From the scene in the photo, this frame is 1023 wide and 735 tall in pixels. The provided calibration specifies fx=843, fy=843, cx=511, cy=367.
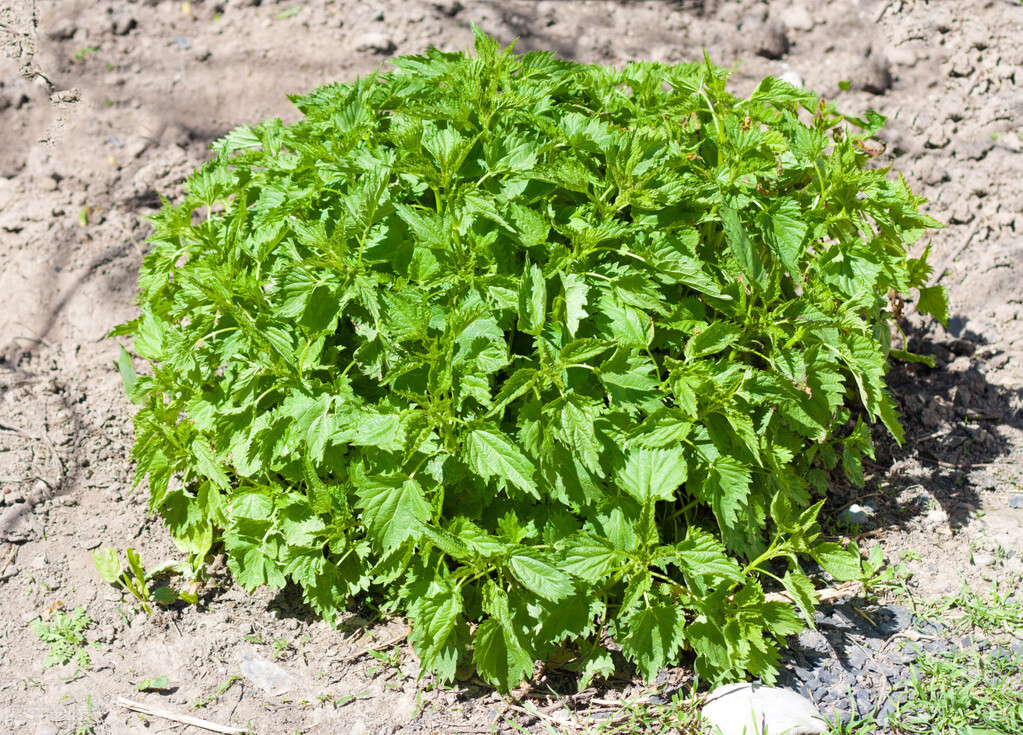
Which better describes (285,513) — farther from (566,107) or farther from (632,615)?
→ (566,107)

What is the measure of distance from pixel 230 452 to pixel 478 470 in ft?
3.25

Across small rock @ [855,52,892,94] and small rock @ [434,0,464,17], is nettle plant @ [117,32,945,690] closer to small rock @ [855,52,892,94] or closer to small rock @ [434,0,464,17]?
A: small rock @ [855,52,892,94]

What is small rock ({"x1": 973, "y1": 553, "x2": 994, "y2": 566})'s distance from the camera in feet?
9.23

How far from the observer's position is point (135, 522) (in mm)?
3152

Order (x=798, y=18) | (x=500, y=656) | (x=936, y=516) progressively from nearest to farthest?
(x=500, y=656) < (x=936, y=516) < (x=798, y=18)

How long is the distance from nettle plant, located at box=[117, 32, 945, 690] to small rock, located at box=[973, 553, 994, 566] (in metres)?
0.47

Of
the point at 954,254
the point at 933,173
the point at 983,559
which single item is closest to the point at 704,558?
the point at 983,559

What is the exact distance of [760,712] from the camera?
7.67ft

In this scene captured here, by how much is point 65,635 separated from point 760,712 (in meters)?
2.19

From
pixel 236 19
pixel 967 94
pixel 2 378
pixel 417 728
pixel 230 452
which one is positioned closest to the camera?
pixel 417 728

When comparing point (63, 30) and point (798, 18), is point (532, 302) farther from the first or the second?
point (63, 30)

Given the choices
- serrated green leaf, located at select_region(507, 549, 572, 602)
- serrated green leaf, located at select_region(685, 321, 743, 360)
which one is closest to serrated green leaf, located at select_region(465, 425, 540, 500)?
serrated green leaf, located at select_region(507, 549, 572, 602)

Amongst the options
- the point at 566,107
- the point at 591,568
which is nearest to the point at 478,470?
the point at 591,568

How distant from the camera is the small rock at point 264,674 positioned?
8.50 feet
